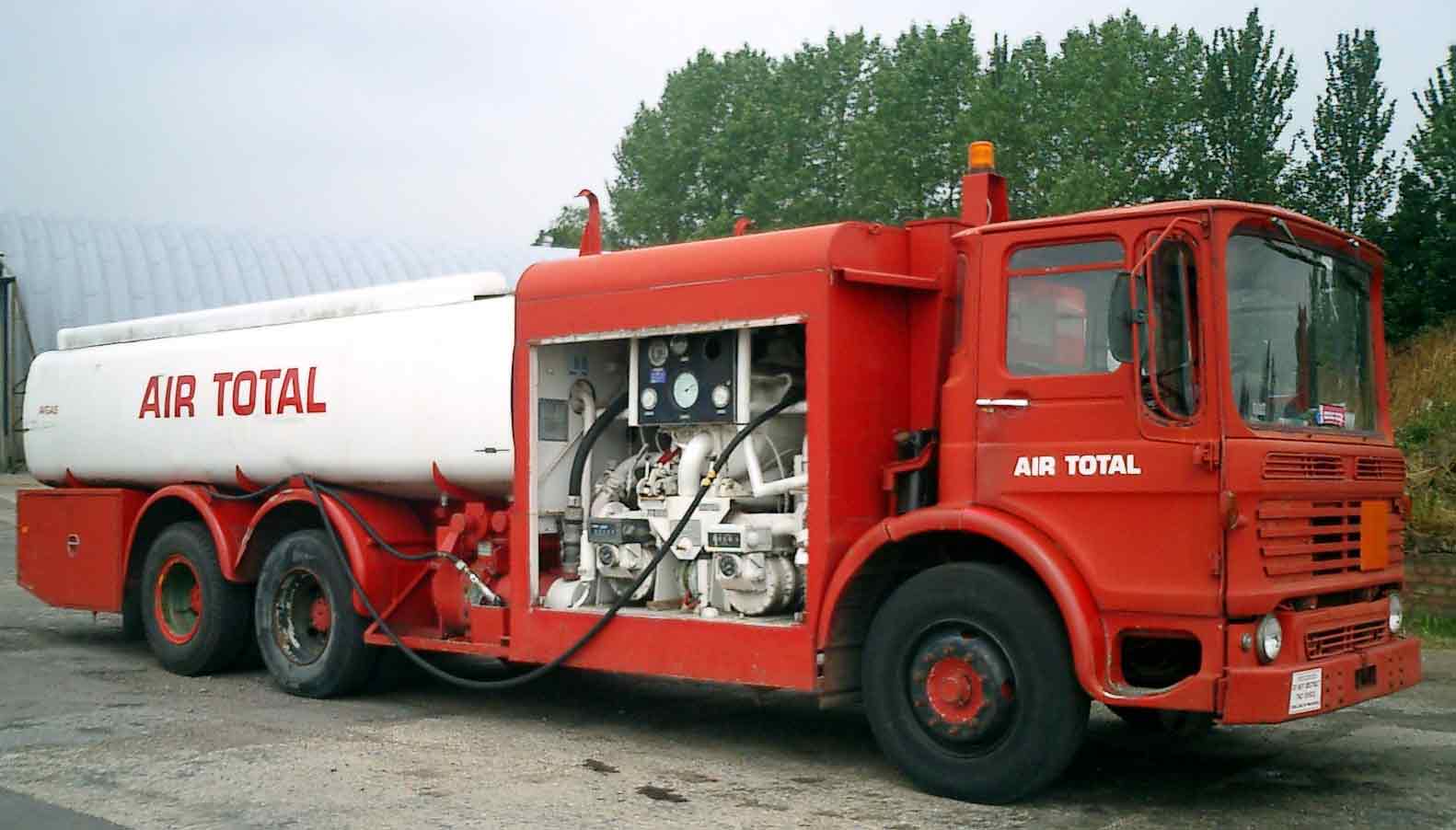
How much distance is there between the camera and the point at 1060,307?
688cm

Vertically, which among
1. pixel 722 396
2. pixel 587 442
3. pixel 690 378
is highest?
pixel 690 378

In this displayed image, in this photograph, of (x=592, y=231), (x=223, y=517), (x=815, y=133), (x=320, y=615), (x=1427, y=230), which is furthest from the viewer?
(x=815, y=133)

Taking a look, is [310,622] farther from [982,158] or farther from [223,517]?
[982,158]

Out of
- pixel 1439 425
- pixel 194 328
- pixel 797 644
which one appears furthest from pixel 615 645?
pixel 1439 425

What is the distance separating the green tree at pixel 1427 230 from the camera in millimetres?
18531

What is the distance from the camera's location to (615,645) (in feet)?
27.4

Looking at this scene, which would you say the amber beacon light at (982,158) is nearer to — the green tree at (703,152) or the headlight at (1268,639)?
the headlight at (1268,639)

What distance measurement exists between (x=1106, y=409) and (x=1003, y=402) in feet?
1.66

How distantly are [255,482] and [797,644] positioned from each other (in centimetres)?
508

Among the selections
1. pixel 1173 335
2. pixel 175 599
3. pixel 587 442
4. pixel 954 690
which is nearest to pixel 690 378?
pixel 587 442

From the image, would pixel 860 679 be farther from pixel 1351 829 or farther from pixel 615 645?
pixel 1351 829

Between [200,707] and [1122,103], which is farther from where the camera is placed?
[1122,103]

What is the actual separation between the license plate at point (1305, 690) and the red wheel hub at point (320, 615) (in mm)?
6318

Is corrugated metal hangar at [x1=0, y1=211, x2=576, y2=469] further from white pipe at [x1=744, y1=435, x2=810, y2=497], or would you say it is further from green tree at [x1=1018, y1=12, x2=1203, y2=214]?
white pipe at [x1=744, y1=435, x2=810, y2=497]
